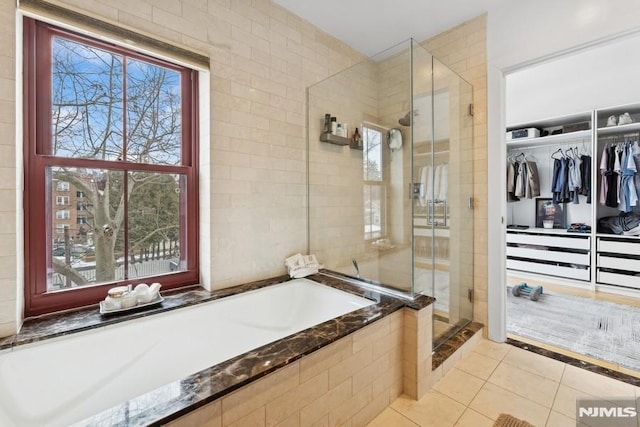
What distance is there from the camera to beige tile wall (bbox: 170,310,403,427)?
3.36ft

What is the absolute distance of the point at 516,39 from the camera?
2205 millimetres

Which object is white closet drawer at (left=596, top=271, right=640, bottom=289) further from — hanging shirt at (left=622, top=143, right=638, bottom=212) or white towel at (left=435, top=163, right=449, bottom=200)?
white towel at (left=435, top=163, right=449, bottom=200)

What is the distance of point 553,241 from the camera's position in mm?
3887

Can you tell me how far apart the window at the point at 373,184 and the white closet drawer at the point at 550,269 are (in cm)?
285

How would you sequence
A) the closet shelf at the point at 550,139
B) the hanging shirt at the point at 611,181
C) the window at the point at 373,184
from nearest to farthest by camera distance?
the window at the point at 373,184, the hanging shirt at the point at 611,181, the closet shelf at the point at 550,139

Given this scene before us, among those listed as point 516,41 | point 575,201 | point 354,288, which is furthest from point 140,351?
point 575,201

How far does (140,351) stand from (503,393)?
2.15 m

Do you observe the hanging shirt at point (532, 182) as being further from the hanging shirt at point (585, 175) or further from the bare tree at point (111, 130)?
the bare tree at point (111, 130)

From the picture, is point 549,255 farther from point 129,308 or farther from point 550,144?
point 129,308

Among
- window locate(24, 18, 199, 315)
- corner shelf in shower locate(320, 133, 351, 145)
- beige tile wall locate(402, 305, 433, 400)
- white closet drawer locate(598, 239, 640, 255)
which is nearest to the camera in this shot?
window locate(24, 18, 199, 315)

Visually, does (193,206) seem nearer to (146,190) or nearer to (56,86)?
(146,190)

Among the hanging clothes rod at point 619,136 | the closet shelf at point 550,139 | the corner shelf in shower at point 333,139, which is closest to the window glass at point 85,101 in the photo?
the corner shelf in shower at point 333,139

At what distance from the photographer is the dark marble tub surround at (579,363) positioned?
6.00ft

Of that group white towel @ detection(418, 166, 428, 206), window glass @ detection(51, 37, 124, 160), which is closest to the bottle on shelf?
white towel @ detection(418, 166, 428, 206)
